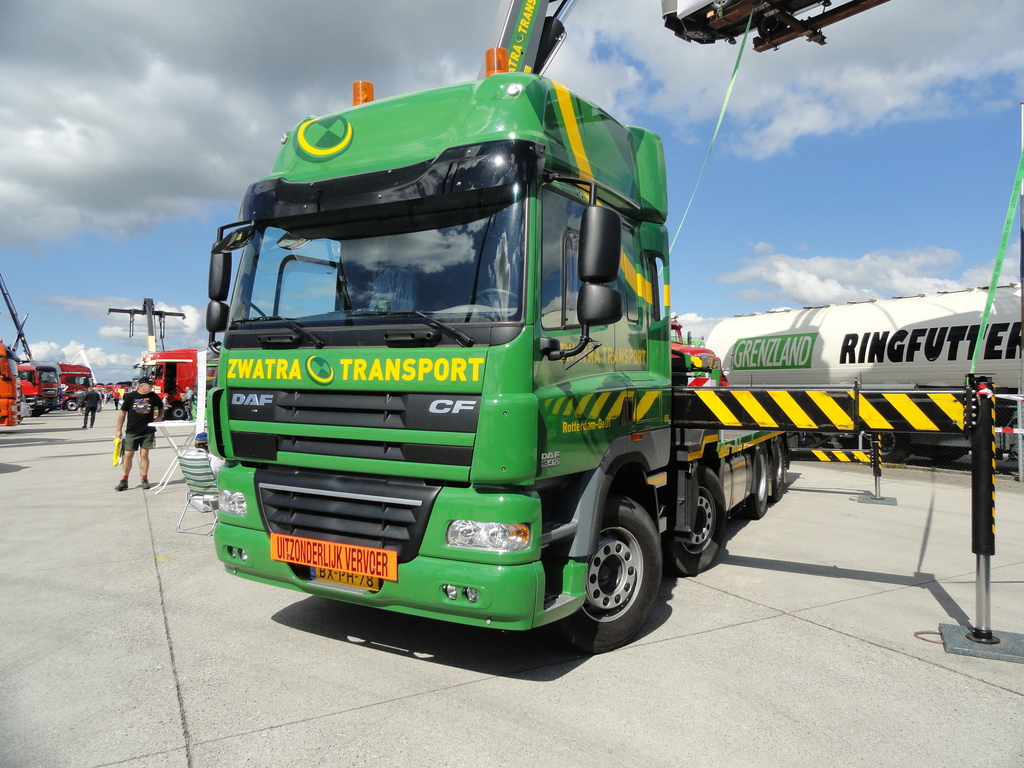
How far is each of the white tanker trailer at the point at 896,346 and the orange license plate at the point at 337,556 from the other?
11.2 metres

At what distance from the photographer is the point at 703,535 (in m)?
5.84

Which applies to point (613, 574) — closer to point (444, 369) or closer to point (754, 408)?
point (754, 408)

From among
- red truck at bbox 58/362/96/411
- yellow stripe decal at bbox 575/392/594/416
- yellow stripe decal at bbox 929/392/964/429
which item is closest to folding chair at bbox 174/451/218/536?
yellow stripe decal at bbox 575/392/594/416

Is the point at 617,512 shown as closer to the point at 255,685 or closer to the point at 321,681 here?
the point at 321,681

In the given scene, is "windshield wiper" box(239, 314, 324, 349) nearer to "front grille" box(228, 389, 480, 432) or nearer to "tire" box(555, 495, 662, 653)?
"front grille" box(228, 389, 480, 432)

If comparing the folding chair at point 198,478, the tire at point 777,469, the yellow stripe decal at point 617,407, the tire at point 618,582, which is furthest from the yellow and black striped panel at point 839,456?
the folding chair at point 198,478

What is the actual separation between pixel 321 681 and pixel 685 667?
201 cm

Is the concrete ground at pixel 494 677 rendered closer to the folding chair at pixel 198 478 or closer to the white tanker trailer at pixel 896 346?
the folding chair at pixel 198 478

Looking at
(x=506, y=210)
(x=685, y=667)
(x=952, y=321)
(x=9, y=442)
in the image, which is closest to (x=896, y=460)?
(x=952, y=321)

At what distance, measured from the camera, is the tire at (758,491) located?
26.6ft

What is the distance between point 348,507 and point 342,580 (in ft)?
1.37

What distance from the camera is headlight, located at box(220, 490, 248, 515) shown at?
405cm

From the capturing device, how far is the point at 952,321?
1401 centimetres

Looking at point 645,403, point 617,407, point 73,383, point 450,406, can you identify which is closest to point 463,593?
point 450,406
